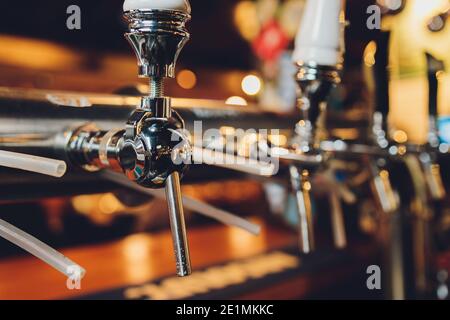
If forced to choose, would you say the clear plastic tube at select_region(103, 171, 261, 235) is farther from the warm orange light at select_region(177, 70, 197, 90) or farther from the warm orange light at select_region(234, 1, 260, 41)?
the warm orange light at select_region(234, 1, 260, 41)

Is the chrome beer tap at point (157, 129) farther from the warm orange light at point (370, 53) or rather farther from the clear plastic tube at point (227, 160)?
the warm orange light at point (370, 53)

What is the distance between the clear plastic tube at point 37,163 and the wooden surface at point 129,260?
0.48 meters

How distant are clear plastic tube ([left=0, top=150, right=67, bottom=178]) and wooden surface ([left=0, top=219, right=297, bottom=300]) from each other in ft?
1.57

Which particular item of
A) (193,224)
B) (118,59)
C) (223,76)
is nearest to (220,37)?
(223,76)

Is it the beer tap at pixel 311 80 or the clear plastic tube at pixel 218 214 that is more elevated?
the beer tap at pixel 311 80

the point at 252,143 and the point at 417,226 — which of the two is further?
the point at 417,226

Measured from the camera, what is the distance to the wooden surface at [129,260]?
0.89 meters

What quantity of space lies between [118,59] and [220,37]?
1.55ft

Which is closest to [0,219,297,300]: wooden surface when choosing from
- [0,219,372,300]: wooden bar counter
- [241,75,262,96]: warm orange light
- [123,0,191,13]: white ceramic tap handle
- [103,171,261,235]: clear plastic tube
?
[0,219,372,300]: wooden bar counter

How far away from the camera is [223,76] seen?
2.20 m

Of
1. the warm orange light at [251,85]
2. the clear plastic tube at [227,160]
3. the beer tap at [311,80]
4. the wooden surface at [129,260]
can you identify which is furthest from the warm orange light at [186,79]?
the clear plastic tube at [227,160]

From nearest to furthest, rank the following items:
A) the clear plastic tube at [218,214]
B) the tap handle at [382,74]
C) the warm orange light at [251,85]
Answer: the clear plastic tube at [218,214] → the tap handle at [382,74] → the warm orange light at [251,85]
